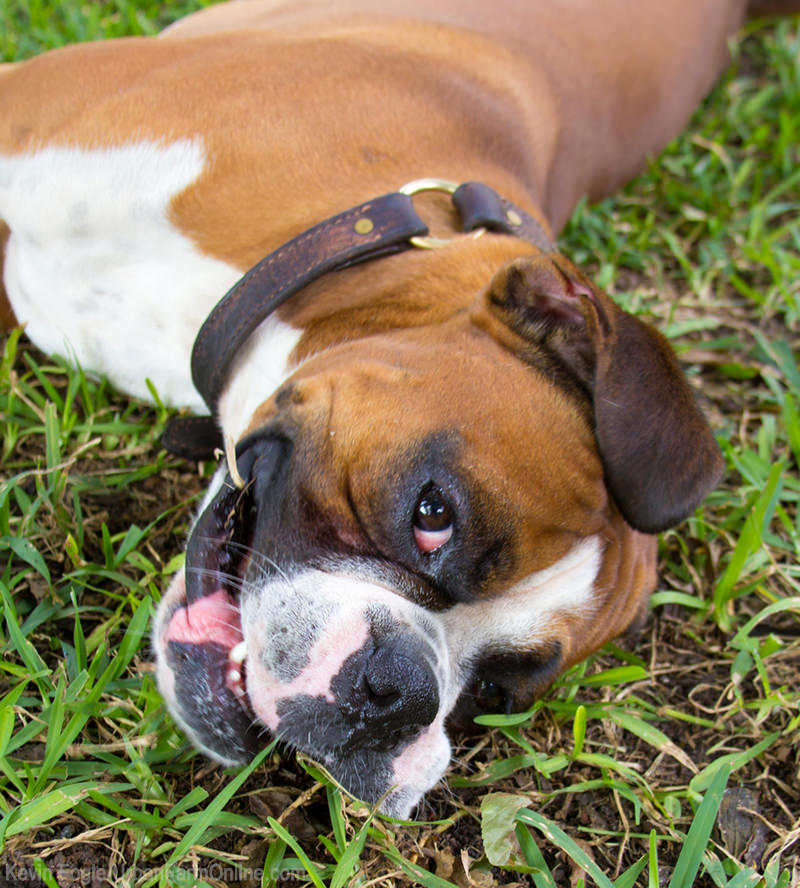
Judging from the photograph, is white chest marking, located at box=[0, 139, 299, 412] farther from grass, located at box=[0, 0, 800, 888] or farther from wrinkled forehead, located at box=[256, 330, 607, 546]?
wrinkled forehead, located at box=[256, 330, 607, 546]

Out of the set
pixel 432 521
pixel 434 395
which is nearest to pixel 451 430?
pixel 434 395

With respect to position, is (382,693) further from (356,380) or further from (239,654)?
(356,380)

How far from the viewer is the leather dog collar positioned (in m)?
2.68

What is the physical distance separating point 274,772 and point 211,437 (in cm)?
105

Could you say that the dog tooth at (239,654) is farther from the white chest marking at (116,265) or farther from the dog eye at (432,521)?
the white chest marking at (116,265)

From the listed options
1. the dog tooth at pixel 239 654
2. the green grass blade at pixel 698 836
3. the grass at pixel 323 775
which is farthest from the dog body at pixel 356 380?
the green grass blade at pixel 698 836

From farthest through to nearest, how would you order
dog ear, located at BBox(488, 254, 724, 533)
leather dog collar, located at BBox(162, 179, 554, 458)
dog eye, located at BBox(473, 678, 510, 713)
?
leather dog collar, located at BBox(162, 179, 554, 458)
dog eye, located at BBox(473, 678, 510, 713)
dog ear, located at BBox(488, 254, 724, 533)

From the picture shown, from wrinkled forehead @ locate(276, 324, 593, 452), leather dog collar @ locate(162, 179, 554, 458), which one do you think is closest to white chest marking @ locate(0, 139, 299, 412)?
leather dog collar @ locate(162, 179, 554, 458)

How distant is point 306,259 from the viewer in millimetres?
2676

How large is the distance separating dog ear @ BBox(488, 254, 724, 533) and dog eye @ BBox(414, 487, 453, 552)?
466mm

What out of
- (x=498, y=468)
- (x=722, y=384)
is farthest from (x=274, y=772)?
(x=722, y=384)

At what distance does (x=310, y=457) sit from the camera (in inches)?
92.1

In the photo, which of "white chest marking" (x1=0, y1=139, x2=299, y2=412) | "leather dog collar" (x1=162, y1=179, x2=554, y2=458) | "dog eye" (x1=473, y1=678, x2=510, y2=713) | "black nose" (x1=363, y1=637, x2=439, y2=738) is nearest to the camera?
"black nose" (x1=363, y1=637, x2=439, y2=738)

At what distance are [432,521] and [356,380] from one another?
42 cm
